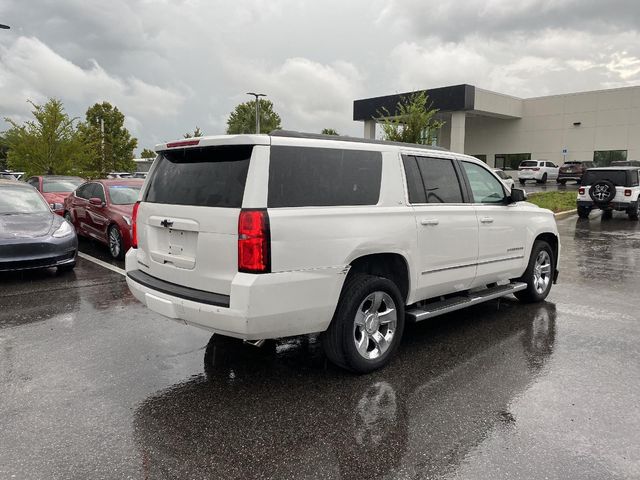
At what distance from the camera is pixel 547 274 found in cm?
650

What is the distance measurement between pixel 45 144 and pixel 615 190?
2198cm

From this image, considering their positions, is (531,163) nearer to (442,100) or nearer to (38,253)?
(442,100)

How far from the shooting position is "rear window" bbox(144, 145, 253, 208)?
358 cm

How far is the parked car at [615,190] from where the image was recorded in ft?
52.6

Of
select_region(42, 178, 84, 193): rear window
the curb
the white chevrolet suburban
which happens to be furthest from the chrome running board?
the curb

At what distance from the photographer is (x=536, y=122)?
144 feet

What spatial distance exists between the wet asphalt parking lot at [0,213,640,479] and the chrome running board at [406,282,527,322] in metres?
0.36

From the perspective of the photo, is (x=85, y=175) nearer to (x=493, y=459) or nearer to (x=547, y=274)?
(x=547, y=274)

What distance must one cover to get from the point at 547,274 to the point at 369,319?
3.46 m

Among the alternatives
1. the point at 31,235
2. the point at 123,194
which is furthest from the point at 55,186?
the point at 31,235

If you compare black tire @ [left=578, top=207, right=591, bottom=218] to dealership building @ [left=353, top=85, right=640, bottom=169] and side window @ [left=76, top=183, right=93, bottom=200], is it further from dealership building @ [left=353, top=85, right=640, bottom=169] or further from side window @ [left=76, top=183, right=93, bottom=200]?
dealership building @ [left=353, top=85, right=640, bottom=169]

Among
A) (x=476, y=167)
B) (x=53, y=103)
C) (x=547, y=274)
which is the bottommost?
(x=547, y=274)

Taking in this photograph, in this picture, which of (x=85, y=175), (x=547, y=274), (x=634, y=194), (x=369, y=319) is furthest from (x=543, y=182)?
(x=369, y=319)

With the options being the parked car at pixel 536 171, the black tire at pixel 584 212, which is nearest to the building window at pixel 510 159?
the parked car at pixel 536 171
